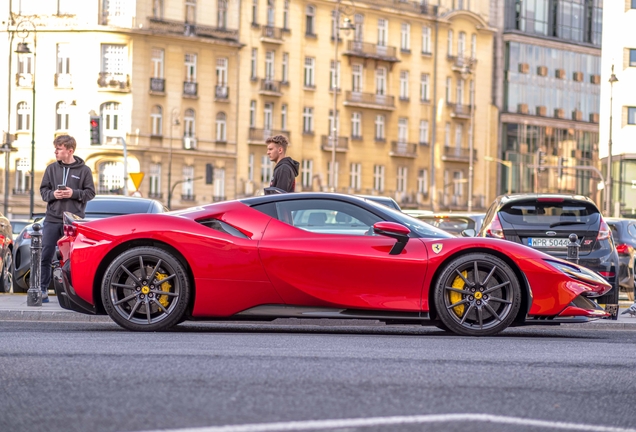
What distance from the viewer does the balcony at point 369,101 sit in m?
84.9

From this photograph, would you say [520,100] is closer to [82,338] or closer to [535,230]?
[535,230]

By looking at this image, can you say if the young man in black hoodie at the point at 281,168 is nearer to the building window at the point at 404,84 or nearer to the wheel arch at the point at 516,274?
the wheel arch at the point at 516,274

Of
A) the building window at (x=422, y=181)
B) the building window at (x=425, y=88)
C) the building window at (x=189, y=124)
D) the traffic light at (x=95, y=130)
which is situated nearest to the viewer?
the traffic light at (x=95, y=130)

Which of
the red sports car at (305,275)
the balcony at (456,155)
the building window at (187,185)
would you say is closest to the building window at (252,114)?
the building window at (187,185)

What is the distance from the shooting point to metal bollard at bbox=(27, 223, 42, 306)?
14.5 metres

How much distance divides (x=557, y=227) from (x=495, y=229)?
72cm

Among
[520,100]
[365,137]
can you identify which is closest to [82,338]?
[365,137]

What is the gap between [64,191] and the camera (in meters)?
14.4

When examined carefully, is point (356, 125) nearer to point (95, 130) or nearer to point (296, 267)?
point (95, 130)

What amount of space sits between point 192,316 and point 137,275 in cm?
58

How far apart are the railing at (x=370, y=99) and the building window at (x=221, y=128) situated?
9.84 metres

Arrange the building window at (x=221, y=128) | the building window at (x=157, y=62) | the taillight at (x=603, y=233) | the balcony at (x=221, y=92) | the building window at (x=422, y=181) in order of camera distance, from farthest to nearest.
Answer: the building window at (x=422, y=181), the building window at (x=221, y=128), the balcony at (x=221, y=92), the building window at (x=157, y=62), the taillight at (x=603, y=233)

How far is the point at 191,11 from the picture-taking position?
76.8 metres

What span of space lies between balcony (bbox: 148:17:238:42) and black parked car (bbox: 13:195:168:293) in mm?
57556
